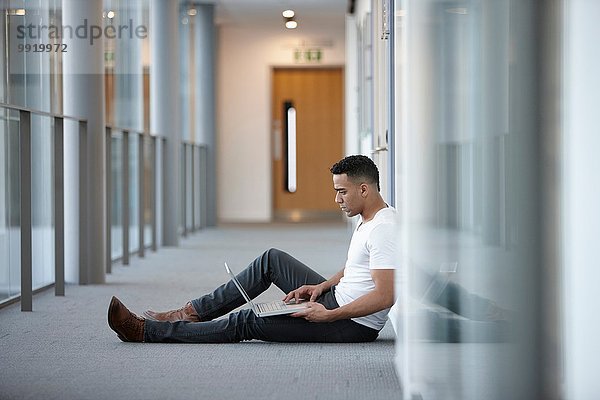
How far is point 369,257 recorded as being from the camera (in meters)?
4.34

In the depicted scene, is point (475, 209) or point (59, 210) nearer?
point (475, 209)

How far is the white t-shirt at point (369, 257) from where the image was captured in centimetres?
421

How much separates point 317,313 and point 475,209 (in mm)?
1641

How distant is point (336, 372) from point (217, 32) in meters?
13.2

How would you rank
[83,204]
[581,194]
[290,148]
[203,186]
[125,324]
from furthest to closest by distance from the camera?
[290,148] < [203,186] < [83,204] < [125,324] < [581,194]

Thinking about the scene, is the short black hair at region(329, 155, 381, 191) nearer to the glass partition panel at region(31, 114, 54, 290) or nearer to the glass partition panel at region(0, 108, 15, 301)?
the glass partition panel at region(0, 108, 15, 301)

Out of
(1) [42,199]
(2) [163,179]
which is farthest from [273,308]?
(2) [163,179]

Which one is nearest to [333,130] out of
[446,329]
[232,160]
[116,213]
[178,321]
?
[232,160]

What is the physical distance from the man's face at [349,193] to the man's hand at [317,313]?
0.41 m

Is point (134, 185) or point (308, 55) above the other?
point (308, 55)

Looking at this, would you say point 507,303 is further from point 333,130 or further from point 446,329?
point 333,130

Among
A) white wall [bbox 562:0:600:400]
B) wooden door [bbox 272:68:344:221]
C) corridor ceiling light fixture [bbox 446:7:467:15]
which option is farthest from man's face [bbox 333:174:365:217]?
wooden door [bbox 272:68:344:221]

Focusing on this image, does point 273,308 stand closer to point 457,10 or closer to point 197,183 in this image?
point 457,10

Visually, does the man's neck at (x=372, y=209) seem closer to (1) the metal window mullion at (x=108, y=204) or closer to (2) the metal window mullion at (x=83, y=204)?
(2) the metal window mullion at (x=83, y=204)
